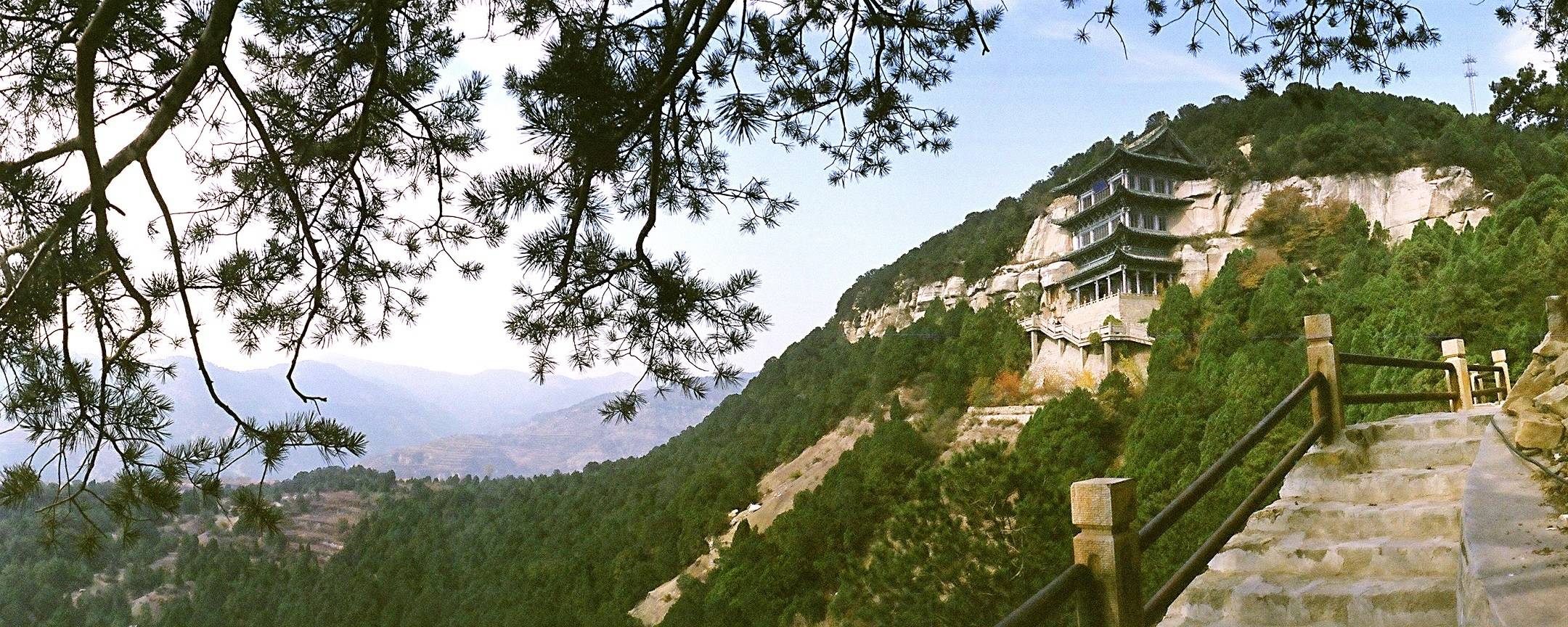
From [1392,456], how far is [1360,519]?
0.69m

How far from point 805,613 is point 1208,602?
65.0ft

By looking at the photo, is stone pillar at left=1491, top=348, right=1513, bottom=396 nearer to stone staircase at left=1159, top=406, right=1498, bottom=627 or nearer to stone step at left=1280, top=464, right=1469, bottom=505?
stone staircase at left=1159, top=406, right=1498, bottom=627

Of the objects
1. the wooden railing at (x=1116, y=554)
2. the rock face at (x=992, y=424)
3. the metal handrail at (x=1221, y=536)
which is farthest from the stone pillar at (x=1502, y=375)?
the rock face at (x=992, y=424)

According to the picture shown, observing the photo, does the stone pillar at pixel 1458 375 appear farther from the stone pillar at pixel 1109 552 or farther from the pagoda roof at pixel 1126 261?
the pagoda roof at pixel 1126 261

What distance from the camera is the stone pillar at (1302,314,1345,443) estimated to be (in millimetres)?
3430

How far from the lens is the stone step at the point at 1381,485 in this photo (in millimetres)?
3084

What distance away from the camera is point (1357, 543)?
277cm

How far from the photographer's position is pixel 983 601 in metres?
11.4

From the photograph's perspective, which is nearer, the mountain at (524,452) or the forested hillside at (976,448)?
the forested hillside at (976,448)

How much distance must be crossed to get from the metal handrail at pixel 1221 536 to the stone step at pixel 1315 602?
11cm

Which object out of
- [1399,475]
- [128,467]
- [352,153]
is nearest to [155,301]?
[128,467]

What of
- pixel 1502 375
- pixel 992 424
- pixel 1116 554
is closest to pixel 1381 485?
pixel 1116 554

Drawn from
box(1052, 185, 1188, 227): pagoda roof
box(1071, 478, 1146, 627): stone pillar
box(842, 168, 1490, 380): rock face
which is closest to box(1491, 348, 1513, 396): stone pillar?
box(1071, 478, 1146, 627): stone pillar

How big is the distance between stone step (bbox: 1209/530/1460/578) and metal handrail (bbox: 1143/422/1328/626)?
10 cm
